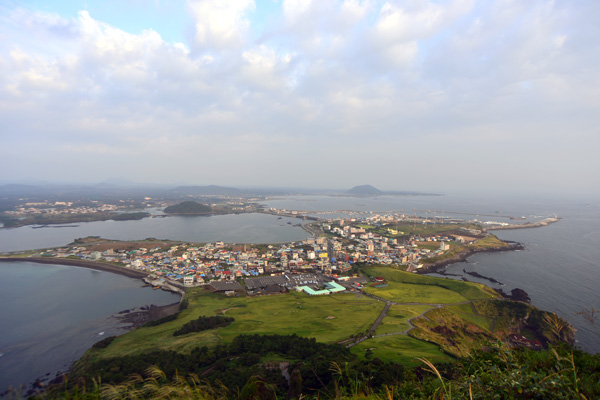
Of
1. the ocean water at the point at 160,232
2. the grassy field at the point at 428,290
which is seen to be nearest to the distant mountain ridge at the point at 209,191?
the ocean water at the point at 160,232

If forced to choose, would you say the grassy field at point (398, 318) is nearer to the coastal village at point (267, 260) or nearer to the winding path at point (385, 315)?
the winding path at point (385, 315)

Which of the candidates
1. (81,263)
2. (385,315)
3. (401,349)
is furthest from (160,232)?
(401,349)

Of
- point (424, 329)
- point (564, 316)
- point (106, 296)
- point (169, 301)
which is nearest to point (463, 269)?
point (564, 316)

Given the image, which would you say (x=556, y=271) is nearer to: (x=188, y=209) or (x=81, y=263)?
(x=81, y=263)

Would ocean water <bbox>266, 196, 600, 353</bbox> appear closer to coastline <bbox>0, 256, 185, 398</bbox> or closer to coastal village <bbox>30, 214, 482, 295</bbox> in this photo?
coastal village <bbox>30, 214, 482, 295</bbox>

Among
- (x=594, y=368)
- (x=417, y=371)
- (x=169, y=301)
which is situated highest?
(x=594, y=368)

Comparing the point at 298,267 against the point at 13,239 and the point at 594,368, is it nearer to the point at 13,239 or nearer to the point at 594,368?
the point at 594,368
